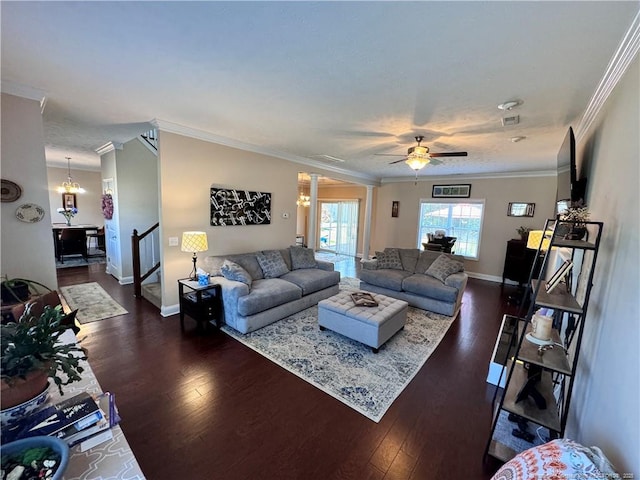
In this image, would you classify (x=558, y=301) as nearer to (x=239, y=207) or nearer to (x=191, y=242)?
(x=191, y=242)

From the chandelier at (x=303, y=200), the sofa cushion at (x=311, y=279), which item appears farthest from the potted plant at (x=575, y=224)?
the chandelier at (x=303, y=200)

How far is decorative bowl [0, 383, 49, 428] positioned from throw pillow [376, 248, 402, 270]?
4.70 m

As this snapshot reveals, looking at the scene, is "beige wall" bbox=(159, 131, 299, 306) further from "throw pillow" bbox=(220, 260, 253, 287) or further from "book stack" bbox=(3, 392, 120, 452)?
"book stack" bbox=(3, 392, 120, 452)

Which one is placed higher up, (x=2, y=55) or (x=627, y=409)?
(x=2, y=55)

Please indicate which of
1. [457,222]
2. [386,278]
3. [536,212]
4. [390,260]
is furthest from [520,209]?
[386,278]

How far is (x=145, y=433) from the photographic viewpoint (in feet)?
6.35

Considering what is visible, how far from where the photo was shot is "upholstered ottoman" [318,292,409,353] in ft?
10.0

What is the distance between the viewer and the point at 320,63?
1.96 metres

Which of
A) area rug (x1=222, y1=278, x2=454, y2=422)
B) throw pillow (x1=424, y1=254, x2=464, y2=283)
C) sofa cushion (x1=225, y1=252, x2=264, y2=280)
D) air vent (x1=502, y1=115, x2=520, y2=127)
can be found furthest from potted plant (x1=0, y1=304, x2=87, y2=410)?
throw pillow (x1=424, y1=254, x2=464, y2=283)

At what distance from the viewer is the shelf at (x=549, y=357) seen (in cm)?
156

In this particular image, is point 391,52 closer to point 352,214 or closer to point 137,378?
point 137,378

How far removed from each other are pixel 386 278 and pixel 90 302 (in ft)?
15.9

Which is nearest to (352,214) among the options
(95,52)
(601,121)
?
(601,121)

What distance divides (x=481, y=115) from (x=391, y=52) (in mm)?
1569
